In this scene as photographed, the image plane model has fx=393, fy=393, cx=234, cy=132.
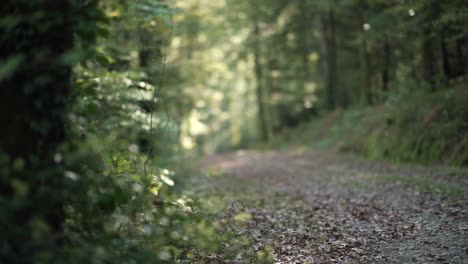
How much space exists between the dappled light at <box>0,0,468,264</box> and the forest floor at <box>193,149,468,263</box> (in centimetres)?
4

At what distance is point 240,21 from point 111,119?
21.7 metres

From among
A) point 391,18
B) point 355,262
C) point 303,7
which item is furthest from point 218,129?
point 355,262

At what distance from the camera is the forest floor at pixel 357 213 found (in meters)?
5.64

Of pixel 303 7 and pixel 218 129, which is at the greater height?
pixel 303 7

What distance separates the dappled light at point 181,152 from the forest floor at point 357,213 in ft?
0.12

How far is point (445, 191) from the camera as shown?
8367 millimetres

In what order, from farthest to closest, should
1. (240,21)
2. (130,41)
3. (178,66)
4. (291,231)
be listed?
(240,21) → (178,66) → (130,41) → (291,231)

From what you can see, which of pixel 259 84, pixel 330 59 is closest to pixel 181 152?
pixel 330 59

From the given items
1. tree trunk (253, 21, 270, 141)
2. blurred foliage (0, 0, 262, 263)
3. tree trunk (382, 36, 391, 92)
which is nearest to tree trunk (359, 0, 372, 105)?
tree trunk (382, 36, 391, 92)

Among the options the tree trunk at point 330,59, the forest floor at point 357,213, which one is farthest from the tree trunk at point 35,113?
the tree trunk at point 330,59

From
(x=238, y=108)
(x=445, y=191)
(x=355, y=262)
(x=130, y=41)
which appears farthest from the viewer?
(x=238, y=108)

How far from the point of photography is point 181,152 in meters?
16.9

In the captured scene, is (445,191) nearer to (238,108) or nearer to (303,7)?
(303,7)

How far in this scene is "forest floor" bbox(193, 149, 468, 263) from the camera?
5641 mm
